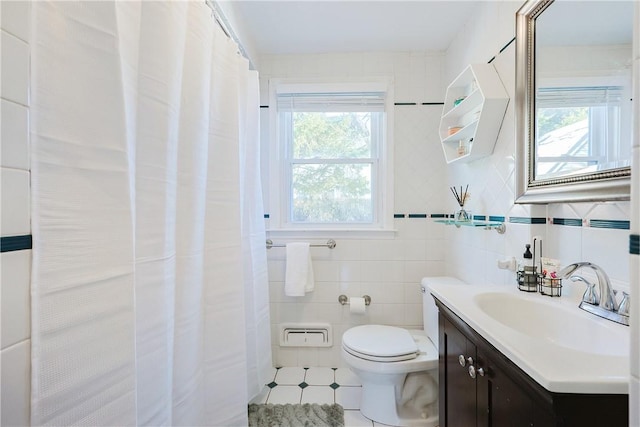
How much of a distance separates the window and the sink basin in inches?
44.6

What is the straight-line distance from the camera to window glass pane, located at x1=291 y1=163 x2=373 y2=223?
89.1 inches

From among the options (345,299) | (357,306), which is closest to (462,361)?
(357,306)

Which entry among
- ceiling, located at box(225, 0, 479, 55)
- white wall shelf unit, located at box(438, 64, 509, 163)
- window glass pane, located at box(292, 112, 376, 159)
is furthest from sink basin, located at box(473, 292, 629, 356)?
ceiling, located at box(225, 0, 479, 55)

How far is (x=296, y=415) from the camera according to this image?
1667 millimetres

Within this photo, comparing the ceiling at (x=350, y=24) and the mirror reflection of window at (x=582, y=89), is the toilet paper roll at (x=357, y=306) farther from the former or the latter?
the ceiling at (x=350, y=24)

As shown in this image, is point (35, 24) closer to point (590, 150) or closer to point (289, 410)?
point (590, 150)

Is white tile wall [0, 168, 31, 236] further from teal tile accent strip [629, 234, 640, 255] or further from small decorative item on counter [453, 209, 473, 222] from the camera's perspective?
small decorative item on counter [453, 209, 473, 222]

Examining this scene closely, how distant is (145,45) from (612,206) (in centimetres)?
149

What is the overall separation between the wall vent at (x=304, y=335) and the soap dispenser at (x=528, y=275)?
1331 millimetres

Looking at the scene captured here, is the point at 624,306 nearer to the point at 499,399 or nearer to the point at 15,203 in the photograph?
the point at 499,399

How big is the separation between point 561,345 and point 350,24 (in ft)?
6.22

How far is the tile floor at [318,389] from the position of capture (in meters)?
1.74

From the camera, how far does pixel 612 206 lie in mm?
934

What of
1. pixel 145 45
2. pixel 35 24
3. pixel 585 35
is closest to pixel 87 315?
pixel 35 24
